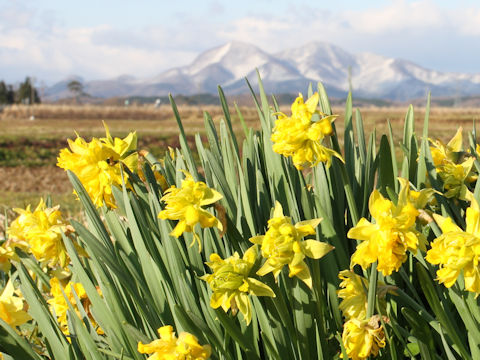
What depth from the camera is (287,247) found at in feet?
2.60

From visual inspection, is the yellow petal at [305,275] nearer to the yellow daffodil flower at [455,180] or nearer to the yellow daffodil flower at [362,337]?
the yellow daffodil flower at [362,337]

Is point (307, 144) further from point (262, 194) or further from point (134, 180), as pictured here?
point (134, 180)

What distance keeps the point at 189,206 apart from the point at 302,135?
0.80ft

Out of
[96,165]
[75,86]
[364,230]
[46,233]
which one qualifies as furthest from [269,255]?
[75,86]

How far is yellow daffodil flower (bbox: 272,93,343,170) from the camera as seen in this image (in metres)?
0.89

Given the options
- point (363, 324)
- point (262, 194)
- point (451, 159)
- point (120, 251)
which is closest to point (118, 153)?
point (120, 251)

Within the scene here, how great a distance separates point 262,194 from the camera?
1.18 metres

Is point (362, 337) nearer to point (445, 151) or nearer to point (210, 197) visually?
point (210, 197)

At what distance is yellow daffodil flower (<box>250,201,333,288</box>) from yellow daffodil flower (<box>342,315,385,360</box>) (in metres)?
0.13

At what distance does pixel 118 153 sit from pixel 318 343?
58 cm

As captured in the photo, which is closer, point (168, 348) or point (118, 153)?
point (168, 348)

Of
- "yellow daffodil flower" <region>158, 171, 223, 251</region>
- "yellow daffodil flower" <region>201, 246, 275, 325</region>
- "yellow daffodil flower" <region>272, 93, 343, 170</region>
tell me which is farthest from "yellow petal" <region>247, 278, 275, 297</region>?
"yellow daffodil flower" <region>272, 93, 343, 170</region>

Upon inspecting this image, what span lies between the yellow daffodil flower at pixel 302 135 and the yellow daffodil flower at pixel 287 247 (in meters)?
0.15

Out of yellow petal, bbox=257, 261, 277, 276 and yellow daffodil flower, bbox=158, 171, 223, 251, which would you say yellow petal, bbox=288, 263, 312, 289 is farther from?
yellow daffodil flower, bbox=158, 171, 223, 251
